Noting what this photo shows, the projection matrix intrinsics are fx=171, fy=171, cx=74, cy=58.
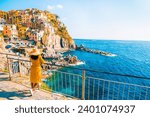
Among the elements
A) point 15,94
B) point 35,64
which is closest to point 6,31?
point 15,94

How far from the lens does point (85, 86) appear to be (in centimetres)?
4447

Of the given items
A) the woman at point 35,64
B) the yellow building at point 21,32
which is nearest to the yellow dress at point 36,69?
the woman at point 35,64

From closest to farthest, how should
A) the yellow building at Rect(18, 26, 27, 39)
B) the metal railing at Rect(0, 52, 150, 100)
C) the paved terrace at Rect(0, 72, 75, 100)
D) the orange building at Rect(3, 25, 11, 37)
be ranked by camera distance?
the metal railing at Rect(0, 52, 150, 100), the paved terrace at Rect(0, 72, 75, 100), the orange building at Rect(3, 25, 11, 37), the yellow building at Rect(18, 26, 27, 39)

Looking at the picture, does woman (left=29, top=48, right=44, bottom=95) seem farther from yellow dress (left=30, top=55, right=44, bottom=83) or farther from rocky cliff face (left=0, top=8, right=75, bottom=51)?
rocky cliff face (left=0, top=8, right=75, bottom=51)

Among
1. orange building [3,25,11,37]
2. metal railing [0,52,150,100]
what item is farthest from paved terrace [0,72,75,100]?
orange building [3,25,11,37]

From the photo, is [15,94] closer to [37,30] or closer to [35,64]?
[35,64]

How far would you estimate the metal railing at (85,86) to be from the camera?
5.93 metres

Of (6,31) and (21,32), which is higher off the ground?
(21,32)

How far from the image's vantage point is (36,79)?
6371 mm

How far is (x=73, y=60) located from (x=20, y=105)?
71087 millimetres

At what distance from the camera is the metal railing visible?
5.93m

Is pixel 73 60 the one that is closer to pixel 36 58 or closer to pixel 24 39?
pixel 24 39

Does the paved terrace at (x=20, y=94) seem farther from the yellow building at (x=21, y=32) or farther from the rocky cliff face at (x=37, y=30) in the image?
the yellow building at (x=21, y=32)

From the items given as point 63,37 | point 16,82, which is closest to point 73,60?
point 63,37
